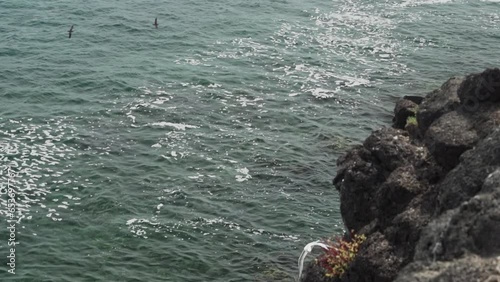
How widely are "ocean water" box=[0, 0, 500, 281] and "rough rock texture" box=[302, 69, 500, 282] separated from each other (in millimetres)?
8832

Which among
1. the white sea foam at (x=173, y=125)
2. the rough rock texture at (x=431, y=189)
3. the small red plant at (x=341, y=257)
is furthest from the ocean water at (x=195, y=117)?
the rough rock texture at (x=431, y=189)

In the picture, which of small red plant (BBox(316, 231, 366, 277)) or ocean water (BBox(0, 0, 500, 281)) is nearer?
small red plant (BBox(316, 231, 366, 277))

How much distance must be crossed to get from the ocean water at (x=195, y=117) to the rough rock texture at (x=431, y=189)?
8.83 metres

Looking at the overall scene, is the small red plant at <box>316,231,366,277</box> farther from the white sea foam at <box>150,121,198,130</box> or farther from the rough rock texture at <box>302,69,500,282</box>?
the white sea foam at <box>150,121,198,130</box>

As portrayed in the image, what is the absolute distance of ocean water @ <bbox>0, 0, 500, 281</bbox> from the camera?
29312 millimetres

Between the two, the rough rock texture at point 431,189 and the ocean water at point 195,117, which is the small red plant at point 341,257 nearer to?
the rough rock texture at point 431,189

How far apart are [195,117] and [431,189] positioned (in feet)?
88.9

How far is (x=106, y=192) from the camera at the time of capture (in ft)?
109

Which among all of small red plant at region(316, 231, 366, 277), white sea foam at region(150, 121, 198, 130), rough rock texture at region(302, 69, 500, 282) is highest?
rough rock texture at region(302, 69, 500, 282)

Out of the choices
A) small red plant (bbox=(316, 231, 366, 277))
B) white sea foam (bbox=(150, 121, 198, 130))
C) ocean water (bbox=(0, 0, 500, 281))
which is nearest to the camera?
small red plant (bbox=(316, 231, 366, 277))

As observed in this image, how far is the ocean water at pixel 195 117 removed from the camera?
29312 mm

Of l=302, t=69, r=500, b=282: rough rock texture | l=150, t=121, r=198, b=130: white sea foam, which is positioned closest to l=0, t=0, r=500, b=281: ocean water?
l=150, t=121, r=198, b=130: white sea foam

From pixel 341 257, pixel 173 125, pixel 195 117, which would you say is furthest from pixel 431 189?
pixel 195 117

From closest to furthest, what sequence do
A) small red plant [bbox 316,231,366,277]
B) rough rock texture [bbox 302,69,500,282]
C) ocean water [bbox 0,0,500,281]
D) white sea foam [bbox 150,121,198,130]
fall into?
rough rock texture [bbox 302,69,500,282], small red plant [bbox 316,231,366,277], ocean water [bbox 0,0,500,281], white sea foam [bbox 150,121,198,130]
